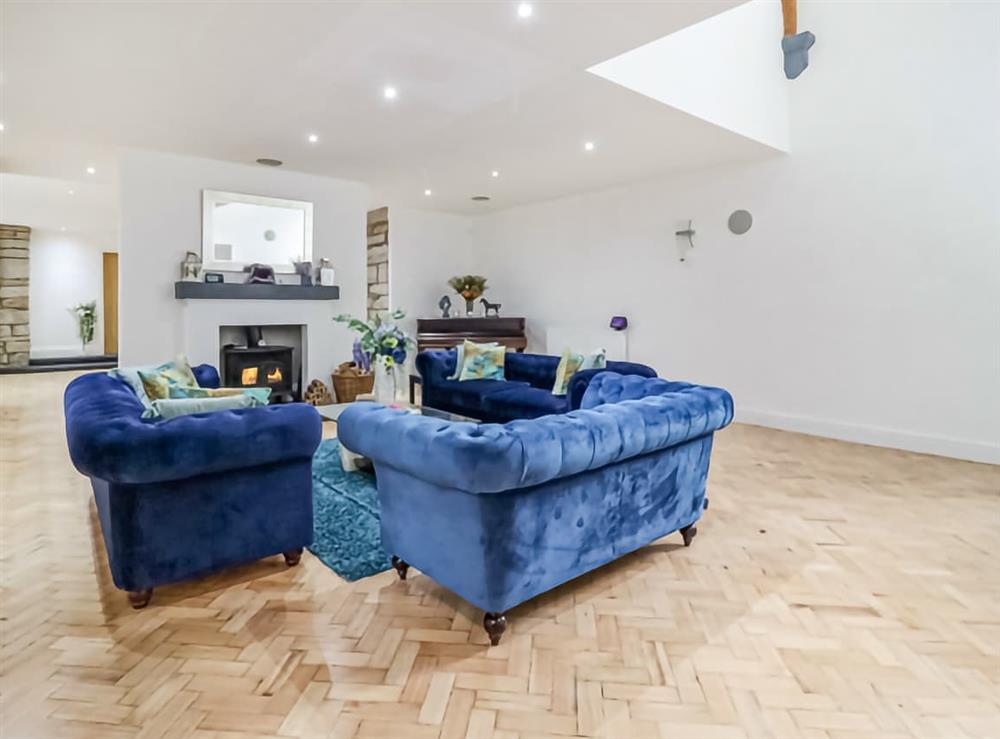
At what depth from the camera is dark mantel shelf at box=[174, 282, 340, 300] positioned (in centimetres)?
526

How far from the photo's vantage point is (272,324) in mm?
5910

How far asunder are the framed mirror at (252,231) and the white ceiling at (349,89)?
0.44 m

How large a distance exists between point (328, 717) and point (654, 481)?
144 centimetres

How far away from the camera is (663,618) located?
208 cm

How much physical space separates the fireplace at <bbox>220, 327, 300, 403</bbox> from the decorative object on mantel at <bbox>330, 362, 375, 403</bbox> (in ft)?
1.42

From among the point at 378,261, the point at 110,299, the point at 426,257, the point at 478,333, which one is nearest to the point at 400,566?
the point at 478,333

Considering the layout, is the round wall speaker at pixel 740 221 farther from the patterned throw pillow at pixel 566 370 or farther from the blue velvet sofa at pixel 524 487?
the blue velvet sofa at pixel 524 487

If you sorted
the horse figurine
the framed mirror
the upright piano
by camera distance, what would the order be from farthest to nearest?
the horse figurine, the upright piano, the framed mirror

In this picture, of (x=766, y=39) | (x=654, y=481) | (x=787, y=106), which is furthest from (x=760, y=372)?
(x=654, y=481)

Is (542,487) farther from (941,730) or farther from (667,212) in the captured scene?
(667,212)

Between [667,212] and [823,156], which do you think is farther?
[667,212]

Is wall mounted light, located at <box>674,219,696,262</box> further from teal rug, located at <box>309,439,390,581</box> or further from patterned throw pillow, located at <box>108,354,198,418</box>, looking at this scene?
patterned throw pillow, located at <box>108,354,198,418</box>

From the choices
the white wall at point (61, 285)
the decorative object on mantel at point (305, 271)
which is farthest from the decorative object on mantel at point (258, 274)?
the white wall at point (61, 285)

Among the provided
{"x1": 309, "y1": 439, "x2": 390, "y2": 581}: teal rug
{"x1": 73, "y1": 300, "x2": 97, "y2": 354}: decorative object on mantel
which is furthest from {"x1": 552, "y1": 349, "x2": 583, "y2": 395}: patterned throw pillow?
{"x1": 73, "y1": 300, "x2": 97, "y2": 354}: decorative object on mantel
